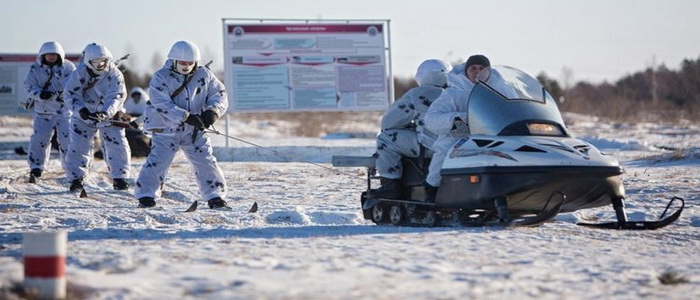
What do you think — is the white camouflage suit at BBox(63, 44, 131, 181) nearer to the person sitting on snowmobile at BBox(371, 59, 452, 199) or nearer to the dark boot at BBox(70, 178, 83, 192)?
the dark boot at BBox(70, 178, 83, 192)

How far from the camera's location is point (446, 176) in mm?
11820

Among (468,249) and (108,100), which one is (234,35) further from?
(468,249)

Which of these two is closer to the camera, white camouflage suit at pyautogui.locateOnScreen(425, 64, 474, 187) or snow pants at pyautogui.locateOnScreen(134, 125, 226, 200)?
white camouflage suit at pyautogui.locateOnScreen(425, 64, 474, 187)

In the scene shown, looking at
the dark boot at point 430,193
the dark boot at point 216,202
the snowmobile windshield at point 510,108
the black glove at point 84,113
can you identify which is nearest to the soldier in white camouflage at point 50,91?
the black glove at point 84,113

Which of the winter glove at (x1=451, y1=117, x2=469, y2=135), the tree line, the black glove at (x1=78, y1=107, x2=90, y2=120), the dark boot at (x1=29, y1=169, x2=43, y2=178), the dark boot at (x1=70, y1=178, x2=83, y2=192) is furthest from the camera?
the tree line

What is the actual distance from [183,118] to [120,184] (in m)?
3.55

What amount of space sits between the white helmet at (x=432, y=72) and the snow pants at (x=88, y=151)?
5086mm

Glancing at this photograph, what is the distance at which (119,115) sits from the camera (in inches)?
671

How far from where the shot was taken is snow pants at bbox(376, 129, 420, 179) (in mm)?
13023

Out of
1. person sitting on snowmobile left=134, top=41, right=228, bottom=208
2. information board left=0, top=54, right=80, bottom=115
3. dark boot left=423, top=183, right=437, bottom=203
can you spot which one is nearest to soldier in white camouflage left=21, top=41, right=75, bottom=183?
person sitting on snowmobile left=134, top=41, right=228, bottom=208

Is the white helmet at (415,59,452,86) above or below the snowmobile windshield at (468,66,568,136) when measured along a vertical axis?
above

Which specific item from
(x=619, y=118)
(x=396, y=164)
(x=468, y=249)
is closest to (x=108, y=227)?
(x=396, y=164)

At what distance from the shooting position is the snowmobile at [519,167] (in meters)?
Result: 11.1

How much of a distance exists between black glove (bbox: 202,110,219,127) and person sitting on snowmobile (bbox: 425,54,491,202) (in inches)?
107
